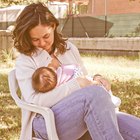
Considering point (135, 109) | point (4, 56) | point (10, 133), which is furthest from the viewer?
point (4, 56)

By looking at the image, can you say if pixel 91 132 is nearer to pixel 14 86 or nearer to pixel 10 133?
pixel 14 86

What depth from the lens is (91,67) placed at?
1077cm

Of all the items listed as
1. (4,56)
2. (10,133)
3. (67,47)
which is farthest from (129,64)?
(67,47)

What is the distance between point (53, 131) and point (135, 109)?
3393 millimetres

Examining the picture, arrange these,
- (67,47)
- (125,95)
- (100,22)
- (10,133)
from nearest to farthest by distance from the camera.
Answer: (67,47)
(10,133)
(125,95)
(100,22)

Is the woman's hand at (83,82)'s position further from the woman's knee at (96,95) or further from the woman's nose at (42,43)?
the woman's nose at (42,43)

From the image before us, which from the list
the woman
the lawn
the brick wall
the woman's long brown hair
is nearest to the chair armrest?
the woman

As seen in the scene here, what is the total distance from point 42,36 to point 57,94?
42 cm

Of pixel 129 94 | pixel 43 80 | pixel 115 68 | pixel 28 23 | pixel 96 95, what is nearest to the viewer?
pixel 96 95

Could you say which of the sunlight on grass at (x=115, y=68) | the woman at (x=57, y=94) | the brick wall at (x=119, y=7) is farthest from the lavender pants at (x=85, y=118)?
the brick wall at (x=119, y=7)

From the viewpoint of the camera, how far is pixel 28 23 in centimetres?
282

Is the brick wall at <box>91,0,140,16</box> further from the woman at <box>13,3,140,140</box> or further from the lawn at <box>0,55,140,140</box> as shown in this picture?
the woman at <box>13,3,140,140</box>

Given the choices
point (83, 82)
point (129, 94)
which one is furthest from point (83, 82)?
point (129, 94)

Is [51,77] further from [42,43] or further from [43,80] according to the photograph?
[42,43]
